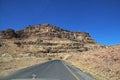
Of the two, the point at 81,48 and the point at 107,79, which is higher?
the point at 81,48

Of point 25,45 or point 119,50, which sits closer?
point 119,50

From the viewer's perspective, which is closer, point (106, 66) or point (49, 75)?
point (49, 75)

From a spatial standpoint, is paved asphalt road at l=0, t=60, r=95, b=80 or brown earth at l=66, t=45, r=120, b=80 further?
brown earth at l=66, t=45, r=120, b=80

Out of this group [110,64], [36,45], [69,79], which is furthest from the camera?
[36,45]

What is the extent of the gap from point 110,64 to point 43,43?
16904 cm

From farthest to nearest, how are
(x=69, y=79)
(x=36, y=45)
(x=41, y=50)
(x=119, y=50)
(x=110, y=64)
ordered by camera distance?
1. (x=36, y=45)
2. (x=41, y=50)
3. (x=119, y=50)
4. (x=110, y=64)
5. (x=69, y=79)

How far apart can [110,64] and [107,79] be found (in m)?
8.75

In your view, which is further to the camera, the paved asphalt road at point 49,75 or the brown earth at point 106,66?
the brown earth at point 106,66

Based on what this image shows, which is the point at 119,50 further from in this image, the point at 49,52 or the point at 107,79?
the point at 49,52

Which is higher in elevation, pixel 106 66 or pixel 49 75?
pixel 106 66

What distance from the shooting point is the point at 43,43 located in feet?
646

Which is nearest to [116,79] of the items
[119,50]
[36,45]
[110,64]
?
[110,64]

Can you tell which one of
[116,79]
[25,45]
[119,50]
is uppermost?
[25,45]

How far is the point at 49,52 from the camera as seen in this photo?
6964 inches
